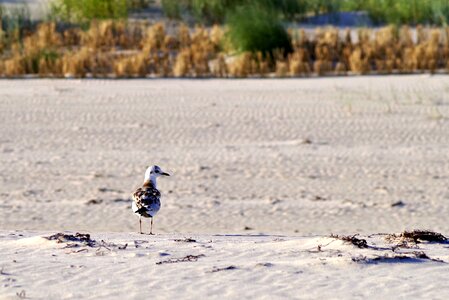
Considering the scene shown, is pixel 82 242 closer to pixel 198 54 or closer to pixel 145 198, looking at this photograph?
pixel 145 198

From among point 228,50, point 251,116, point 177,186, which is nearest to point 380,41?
point 228,50

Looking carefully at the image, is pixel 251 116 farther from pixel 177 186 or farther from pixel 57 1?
pixel 57 1

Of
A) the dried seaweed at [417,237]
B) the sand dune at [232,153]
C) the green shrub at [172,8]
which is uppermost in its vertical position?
the dried seaweed at [417,237]

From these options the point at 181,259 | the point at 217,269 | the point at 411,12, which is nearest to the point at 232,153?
the point at 181,259

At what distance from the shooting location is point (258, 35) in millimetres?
26828

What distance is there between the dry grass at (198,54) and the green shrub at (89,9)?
2.81 m

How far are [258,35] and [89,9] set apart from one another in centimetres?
731

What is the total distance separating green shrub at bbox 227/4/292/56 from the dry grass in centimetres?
27

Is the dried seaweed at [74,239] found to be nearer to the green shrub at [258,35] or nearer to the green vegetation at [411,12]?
the green shrub at [258,35]

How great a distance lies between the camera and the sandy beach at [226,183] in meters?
8.60

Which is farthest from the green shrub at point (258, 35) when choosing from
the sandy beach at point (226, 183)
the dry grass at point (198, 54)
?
the sandy beach at point (226, 183)

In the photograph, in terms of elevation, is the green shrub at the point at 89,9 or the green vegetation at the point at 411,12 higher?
the green shrub at the point at 89,9

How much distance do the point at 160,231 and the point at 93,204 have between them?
1714mm

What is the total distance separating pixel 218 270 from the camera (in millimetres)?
8750
